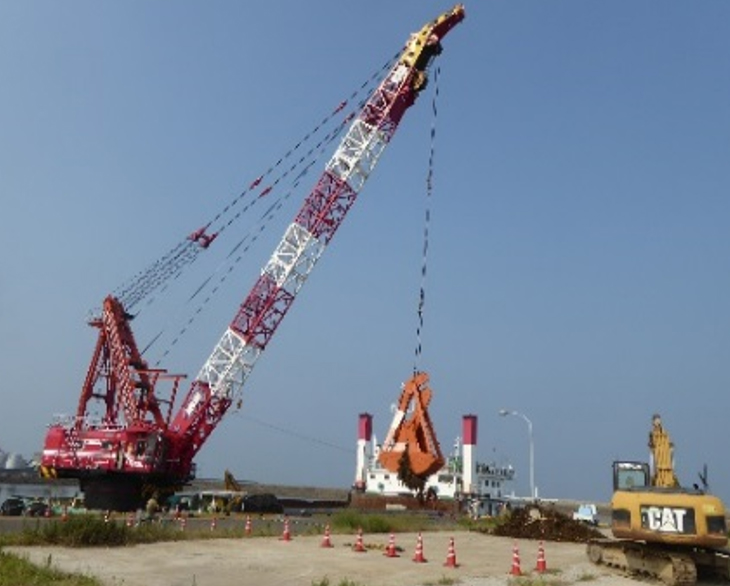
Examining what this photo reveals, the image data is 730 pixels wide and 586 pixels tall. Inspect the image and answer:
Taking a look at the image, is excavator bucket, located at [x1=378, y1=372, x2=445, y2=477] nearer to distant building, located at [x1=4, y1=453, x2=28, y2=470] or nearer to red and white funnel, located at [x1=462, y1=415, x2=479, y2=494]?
red and white funnel, located at [x1=462, y1=415, x2=479, y2=494]

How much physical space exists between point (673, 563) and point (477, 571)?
512 cm

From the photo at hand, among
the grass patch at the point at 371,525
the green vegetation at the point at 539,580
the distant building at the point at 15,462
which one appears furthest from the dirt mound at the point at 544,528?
the distant building at the point at 15,462

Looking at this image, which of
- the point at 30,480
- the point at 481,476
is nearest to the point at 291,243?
the point at 481,476

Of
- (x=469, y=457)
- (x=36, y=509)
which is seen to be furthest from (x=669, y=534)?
(x=469, y=457)

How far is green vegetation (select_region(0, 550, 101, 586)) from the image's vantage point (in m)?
14.2

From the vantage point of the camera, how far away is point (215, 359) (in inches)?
2328

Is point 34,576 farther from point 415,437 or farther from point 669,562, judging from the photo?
point 415,437

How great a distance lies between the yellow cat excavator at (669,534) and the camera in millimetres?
17641

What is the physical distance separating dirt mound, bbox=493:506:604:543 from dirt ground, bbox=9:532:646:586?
5.40 meters

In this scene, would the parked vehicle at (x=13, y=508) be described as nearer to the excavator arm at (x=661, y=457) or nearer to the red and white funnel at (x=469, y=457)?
the excavator arm at (x=661, y=457)

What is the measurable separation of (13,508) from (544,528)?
28565 millimetres

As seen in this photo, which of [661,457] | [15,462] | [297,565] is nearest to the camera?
[297,565]

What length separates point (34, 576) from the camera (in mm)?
14812

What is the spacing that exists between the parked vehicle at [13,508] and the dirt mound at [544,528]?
2600cm
